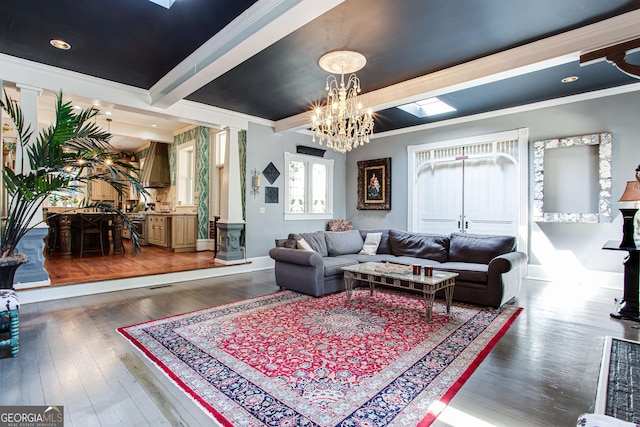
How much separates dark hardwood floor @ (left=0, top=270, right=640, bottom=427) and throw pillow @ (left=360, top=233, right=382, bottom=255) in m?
2.35

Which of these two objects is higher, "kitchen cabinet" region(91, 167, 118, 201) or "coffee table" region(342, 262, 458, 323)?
"kitchen cabinet" region(91, 167, 118, 201)

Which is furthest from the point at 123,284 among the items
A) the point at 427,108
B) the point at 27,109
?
the point at 427,108

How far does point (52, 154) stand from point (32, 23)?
4.42 ft

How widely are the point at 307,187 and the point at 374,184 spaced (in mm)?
1630

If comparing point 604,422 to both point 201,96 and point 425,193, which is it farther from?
point 425,193

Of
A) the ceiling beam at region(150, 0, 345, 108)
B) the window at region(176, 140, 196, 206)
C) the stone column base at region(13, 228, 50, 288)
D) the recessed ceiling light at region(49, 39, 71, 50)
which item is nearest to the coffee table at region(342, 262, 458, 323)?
the ceiling beam at region(150, 0, 345, 108)

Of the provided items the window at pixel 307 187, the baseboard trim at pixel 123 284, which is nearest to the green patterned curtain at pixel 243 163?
the baseboard trim at pixel 123 284

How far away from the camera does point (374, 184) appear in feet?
25.6

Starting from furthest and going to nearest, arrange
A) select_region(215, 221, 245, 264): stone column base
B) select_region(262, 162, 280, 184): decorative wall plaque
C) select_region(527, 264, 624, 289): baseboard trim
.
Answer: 1. select_region(262, 162, 280, 184): decorative wall plaque
2. select_region(215, 221, 245, 264): stone column base
3. select_region(527, 264, 624, 289): baseboard trim

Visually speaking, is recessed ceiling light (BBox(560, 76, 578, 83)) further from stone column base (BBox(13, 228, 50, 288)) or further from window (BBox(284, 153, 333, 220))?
stone column base (BBox(13, 228, 50, 288))

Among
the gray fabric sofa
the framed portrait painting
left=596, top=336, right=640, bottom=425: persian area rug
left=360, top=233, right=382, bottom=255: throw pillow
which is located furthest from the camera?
the framed portrait painting

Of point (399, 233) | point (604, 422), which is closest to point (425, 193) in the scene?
point (399, 233)

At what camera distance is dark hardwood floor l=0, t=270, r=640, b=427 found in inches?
74.5

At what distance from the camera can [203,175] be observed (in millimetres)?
8062
